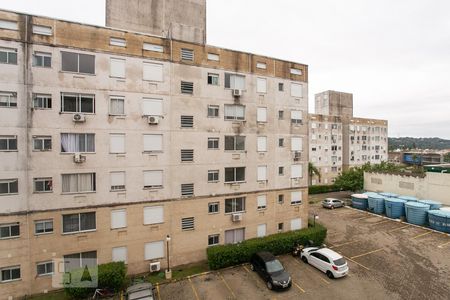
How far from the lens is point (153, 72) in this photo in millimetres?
19359

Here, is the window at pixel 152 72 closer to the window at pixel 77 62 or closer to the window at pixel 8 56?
the window at pixel 77 62

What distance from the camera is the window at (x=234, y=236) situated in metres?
22.2

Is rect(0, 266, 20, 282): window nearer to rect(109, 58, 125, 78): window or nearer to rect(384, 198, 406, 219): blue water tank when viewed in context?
rect(109, 58, 125, 78): window

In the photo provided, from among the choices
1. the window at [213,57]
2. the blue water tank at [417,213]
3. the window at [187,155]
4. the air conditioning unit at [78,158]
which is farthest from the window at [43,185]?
the blue water tank at [417,213]

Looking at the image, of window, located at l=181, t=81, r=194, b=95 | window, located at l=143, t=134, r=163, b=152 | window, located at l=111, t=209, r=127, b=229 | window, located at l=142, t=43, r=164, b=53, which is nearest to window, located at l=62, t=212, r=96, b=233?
window, located at l=111, t=209, r=127, b=229

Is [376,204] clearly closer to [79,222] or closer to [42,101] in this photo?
[79,222]

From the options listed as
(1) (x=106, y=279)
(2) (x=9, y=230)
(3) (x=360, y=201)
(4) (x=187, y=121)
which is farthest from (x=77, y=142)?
(3) (x=360, y=201)

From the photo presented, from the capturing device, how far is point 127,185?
18.7 m

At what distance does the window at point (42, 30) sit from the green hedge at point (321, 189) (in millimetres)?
47098

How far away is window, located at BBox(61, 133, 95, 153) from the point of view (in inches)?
672

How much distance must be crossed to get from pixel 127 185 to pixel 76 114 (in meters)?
6.37

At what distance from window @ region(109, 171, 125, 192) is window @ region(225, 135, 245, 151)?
926 centimetres

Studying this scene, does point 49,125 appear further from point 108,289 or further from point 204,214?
point 204,214

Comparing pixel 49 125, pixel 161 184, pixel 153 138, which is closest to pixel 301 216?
pixel 161 184
